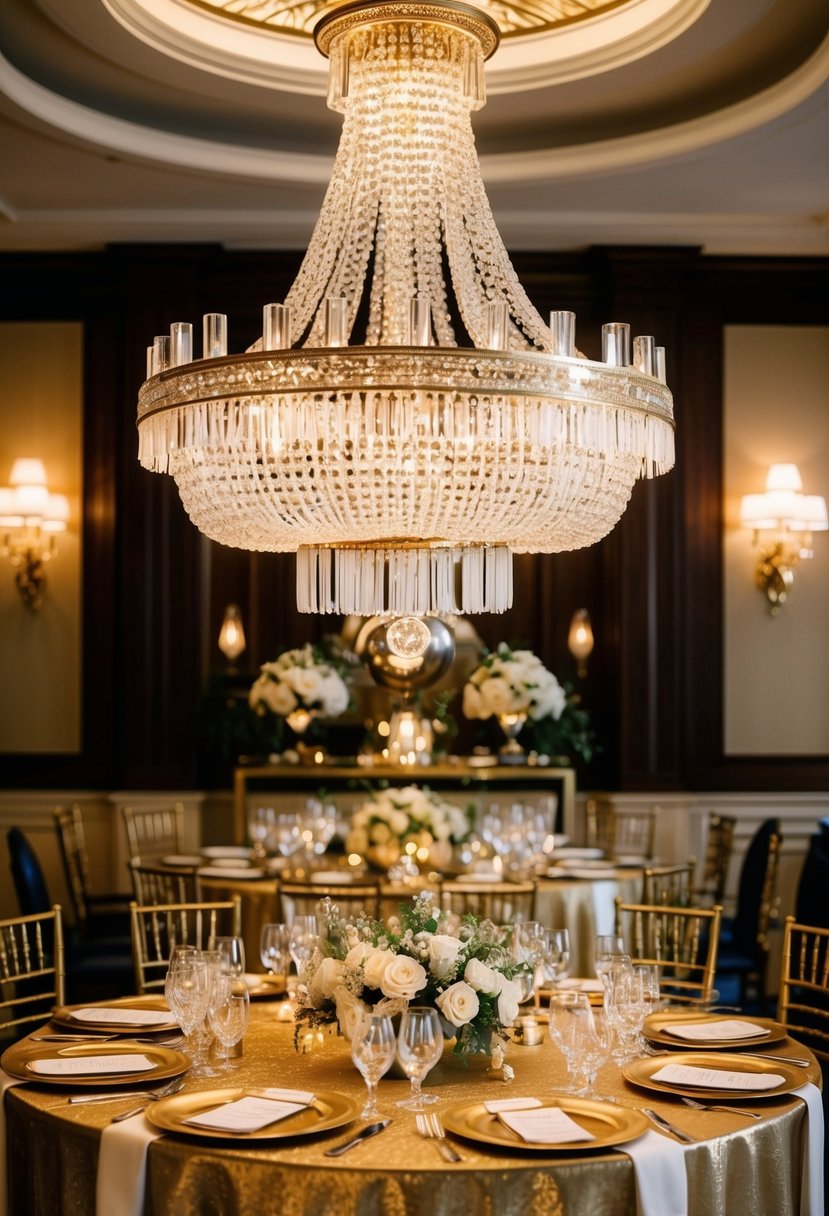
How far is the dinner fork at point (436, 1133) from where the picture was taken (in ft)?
8.53

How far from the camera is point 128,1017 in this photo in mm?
3561

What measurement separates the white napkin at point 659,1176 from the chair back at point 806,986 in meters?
1.15

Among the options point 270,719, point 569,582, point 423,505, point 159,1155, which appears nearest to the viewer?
point 159,1155

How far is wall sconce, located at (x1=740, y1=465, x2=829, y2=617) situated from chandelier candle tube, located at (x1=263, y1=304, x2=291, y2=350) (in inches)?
172

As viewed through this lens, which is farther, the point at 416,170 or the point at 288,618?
the point at 288,618

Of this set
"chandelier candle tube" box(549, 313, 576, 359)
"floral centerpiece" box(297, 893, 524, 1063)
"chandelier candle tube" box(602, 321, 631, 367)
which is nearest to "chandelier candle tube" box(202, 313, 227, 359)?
"chandelier candle tube" box(549, 313, 576, 359)

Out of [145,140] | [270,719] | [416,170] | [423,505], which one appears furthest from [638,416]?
[270,719]

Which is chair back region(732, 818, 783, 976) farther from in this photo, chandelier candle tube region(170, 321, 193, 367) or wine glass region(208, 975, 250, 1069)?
chandelier candle tube region(170, 321, 193, 367)

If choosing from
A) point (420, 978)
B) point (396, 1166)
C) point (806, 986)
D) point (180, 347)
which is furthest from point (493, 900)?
point (396, 1166)

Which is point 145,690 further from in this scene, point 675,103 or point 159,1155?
point 159,1155

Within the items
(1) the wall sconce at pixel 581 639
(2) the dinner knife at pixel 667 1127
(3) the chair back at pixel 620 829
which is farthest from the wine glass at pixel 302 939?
(1) the wall sconce at pixel 581 639

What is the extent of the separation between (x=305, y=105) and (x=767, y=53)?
177 centimetres

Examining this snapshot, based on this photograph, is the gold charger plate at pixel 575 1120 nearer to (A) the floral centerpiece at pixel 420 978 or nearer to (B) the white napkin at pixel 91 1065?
(A) the floral centerpiece at pixel 420 978

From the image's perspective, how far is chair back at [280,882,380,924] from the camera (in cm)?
488
